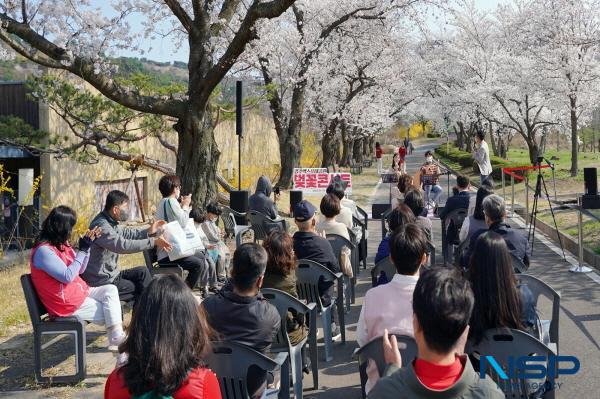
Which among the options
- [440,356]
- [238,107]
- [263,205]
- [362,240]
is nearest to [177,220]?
[362,240]

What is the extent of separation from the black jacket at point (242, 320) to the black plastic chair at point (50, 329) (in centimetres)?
202

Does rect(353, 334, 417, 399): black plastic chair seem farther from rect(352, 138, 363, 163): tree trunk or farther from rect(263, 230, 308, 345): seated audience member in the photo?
rect(352, 138, 363, 163): tree trunk

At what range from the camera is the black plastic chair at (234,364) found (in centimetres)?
388

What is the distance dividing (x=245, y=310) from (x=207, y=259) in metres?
4.53

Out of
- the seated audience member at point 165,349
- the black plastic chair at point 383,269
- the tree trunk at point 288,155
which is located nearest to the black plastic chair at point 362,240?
the black plastic chair at point 383,269

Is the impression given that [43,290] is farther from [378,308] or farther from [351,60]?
[351,60]

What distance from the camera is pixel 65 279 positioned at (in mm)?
5531

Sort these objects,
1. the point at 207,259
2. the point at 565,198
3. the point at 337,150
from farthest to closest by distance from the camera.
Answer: the point at 337,150
the point at 565,198
the point at 207,259

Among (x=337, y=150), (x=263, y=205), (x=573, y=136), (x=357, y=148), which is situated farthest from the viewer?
(x=357, y=148)

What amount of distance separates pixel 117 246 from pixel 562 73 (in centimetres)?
2516

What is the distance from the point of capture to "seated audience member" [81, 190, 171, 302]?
20.7ft

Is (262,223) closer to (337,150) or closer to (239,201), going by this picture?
(239,201)

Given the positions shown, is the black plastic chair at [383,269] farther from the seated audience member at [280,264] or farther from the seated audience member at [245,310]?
the seated audience member at [245,310]

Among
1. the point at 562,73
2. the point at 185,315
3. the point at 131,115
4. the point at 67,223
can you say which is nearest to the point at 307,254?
the point at 67,223
